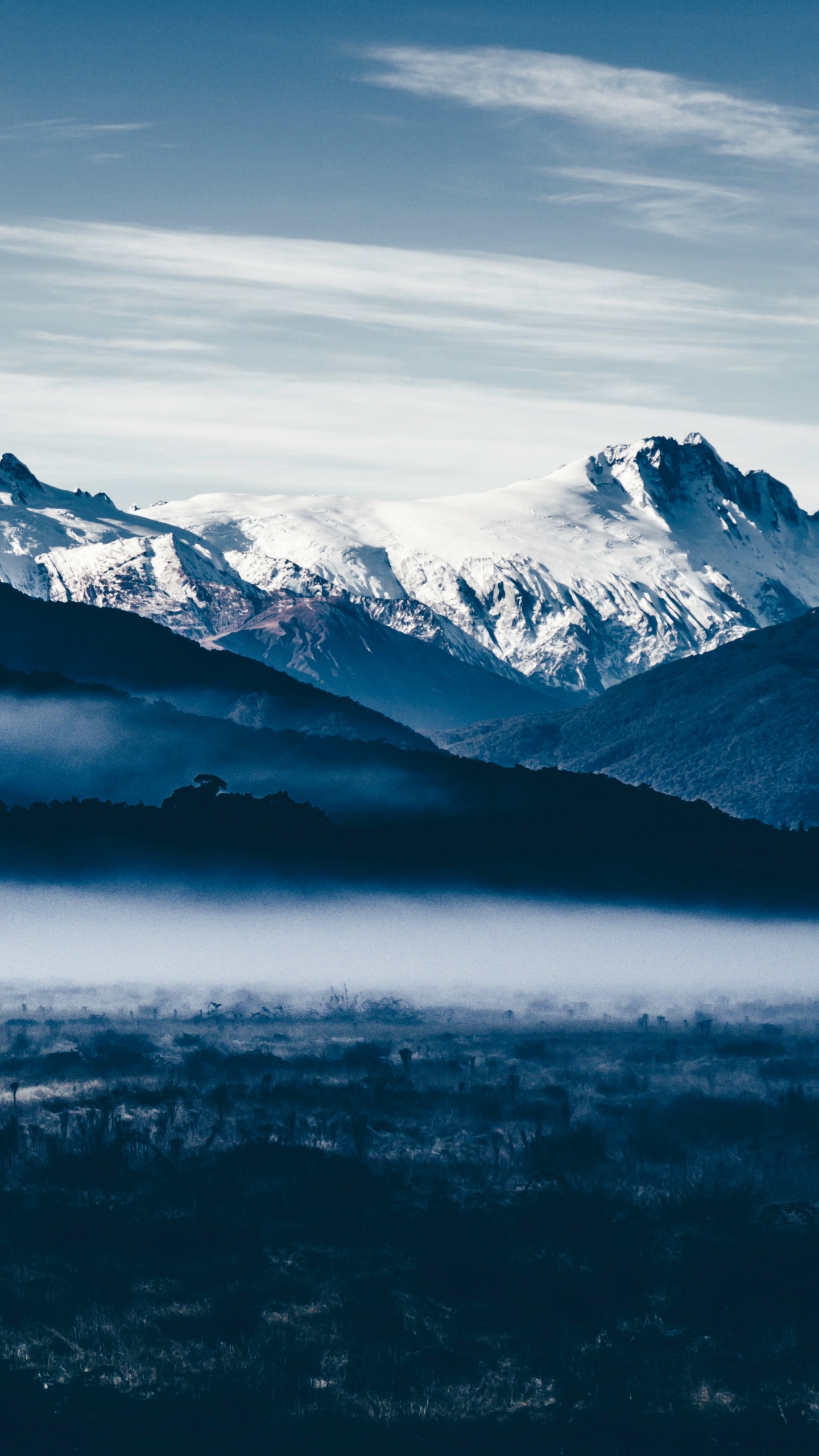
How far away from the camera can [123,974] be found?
144875mm

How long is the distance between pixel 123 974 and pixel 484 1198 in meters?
76.3

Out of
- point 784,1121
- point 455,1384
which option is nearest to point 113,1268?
point 455,1384

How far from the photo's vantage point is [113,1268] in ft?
214

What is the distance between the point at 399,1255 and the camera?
A: 226ft

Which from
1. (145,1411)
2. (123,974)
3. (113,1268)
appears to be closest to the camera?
(145,1411)

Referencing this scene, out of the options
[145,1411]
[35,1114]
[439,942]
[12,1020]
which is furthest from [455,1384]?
[439,942]

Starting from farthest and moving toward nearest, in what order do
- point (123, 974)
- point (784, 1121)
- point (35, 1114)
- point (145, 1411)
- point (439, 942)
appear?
point (439, 942)
point (123, 974)
point (784, 1121)
point (35, 1114)
point (145, 1411)

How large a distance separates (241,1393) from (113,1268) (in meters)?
10.0

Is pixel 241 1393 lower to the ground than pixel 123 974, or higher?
lower

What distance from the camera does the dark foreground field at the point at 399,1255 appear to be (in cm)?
5669

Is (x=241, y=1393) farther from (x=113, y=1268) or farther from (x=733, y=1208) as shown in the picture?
(x=733, y=1208)

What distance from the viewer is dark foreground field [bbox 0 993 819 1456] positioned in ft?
186

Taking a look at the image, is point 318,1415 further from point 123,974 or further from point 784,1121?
point 123,974

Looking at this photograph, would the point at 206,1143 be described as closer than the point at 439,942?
Yes
